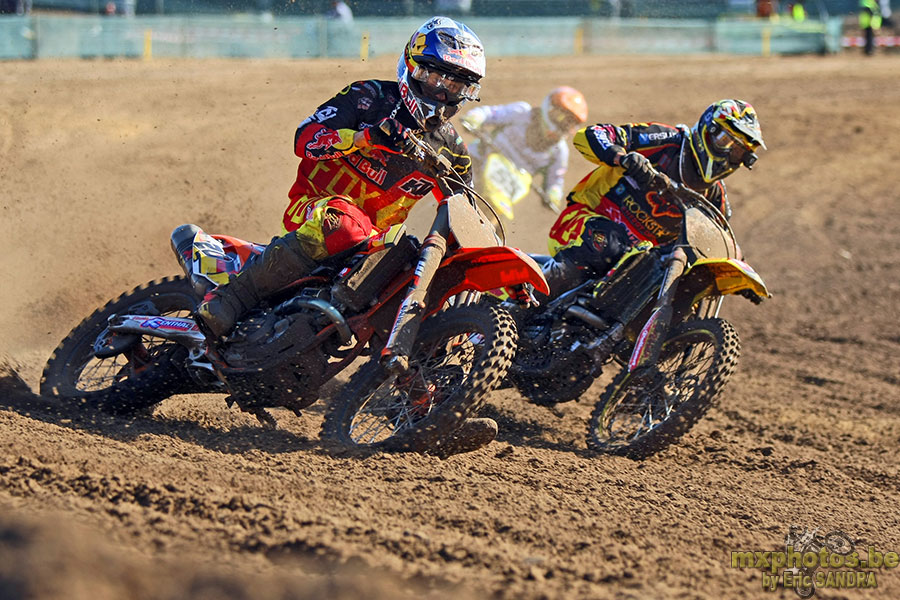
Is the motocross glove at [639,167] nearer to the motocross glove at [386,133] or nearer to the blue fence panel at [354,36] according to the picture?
the motocross glove at [386,133]

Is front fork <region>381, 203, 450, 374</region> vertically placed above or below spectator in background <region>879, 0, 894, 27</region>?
below

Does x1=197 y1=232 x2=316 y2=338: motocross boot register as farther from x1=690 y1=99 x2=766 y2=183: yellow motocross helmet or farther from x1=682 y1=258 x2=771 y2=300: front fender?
x1=690 y1=99 x2=766 y2=183: yellow motocross helmet

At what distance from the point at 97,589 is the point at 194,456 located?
172 centimetres

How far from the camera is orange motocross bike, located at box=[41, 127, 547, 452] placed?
15.3 feet

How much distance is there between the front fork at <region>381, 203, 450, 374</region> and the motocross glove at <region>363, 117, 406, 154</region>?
387mm

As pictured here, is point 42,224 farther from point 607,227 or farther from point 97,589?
point 97,589

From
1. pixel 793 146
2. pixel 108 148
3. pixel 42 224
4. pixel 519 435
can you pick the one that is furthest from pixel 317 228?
pixel 793 146

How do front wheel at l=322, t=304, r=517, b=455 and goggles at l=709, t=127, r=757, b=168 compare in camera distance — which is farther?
goggles at l=709, t=127, r=757, b=168

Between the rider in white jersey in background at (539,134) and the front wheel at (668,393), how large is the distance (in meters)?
4.69

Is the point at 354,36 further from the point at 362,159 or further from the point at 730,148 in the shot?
the point at 362,159

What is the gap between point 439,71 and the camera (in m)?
5.05

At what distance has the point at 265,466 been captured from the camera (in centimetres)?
434

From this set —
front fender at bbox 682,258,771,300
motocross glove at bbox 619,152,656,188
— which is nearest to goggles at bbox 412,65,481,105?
motocross glove at bbox 619,152,656,188

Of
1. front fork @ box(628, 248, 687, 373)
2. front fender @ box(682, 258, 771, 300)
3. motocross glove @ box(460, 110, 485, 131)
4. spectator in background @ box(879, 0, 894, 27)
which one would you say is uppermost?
spectator in background @ box(879, 0, 894, 27)
